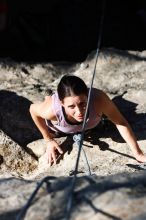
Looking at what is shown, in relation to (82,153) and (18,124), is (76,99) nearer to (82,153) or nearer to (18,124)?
(82,153)

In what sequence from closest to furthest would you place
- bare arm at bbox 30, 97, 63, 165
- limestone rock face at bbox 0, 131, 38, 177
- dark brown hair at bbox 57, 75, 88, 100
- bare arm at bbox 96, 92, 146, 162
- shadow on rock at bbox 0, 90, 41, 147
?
dark brown hair at bbox 57, 75, 88, 100, bare arm at bbox 96, 92, 146, 162, bare arm at bbox 30, 97, 63, 165, limestone rock face at bbox 0, 131, 38, 177, shadow on rock at bbox 0, 90, 41, 147

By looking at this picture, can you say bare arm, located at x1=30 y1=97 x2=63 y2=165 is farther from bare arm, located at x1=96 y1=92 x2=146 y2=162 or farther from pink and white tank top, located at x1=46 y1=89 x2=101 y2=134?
bare arm, located at x1=96 y1=92 x2=146 y2=162

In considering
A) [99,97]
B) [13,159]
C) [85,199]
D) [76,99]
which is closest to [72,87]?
[76,99]

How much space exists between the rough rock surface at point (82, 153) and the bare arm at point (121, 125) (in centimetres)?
6

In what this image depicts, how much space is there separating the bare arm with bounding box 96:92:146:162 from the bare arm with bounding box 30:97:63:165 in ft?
0.99

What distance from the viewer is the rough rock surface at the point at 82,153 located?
5.93 feet

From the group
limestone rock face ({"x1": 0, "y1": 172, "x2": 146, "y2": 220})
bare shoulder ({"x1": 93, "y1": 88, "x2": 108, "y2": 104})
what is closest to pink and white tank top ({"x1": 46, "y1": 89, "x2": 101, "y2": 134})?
bare shoulder ({"x1": 93, "y1": 88, "x2": 108, "y2": 104})

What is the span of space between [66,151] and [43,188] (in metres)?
1.13

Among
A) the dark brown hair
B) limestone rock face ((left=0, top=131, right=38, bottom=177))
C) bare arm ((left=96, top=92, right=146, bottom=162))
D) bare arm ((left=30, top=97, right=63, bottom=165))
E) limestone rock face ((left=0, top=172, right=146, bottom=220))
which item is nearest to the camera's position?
limestone rock face ((left=0, top=172, right=146, bottom=220))

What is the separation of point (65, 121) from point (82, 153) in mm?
208

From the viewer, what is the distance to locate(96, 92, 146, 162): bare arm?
110 inches

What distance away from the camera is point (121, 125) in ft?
9.48

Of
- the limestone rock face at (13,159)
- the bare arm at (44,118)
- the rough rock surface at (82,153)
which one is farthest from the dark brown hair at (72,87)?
the limestone rock face at (13,159)

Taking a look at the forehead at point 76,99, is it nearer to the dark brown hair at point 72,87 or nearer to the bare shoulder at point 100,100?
the dark brown hair at point 72,87
